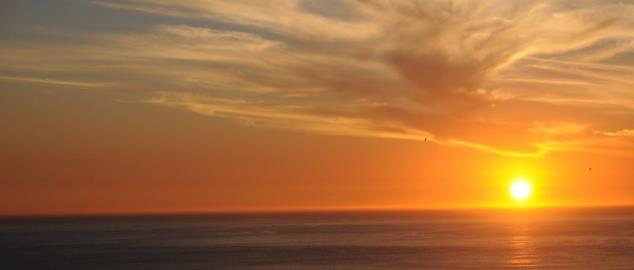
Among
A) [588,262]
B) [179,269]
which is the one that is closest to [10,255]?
[179,269]

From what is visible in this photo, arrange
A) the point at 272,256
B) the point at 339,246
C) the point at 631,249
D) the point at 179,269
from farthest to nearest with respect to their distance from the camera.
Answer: the point at 339,246, the point at 631,249, the point at 272,256, the point at 179,269

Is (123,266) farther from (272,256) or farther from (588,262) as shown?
(588,262)

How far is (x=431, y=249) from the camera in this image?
3802 inches

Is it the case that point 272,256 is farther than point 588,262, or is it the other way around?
point 272,256

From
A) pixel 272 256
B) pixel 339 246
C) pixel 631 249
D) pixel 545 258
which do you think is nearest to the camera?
pixel 545 258

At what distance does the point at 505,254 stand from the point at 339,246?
2466cm

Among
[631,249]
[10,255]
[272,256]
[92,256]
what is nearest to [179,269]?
[272,256]

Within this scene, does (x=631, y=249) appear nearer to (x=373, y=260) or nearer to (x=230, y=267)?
(x=373, y=260)

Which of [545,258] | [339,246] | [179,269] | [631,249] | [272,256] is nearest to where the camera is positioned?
[179,269]

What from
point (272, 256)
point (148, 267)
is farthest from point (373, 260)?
point (148, 267)

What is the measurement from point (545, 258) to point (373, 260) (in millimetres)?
16979

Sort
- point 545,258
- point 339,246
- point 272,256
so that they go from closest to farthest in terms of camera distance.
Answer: point 545,258 → point 272,256 → point 339,246

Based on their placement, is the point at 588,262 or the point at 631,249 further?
the point at 631,249

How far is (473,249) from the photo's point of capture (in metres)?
95.4
